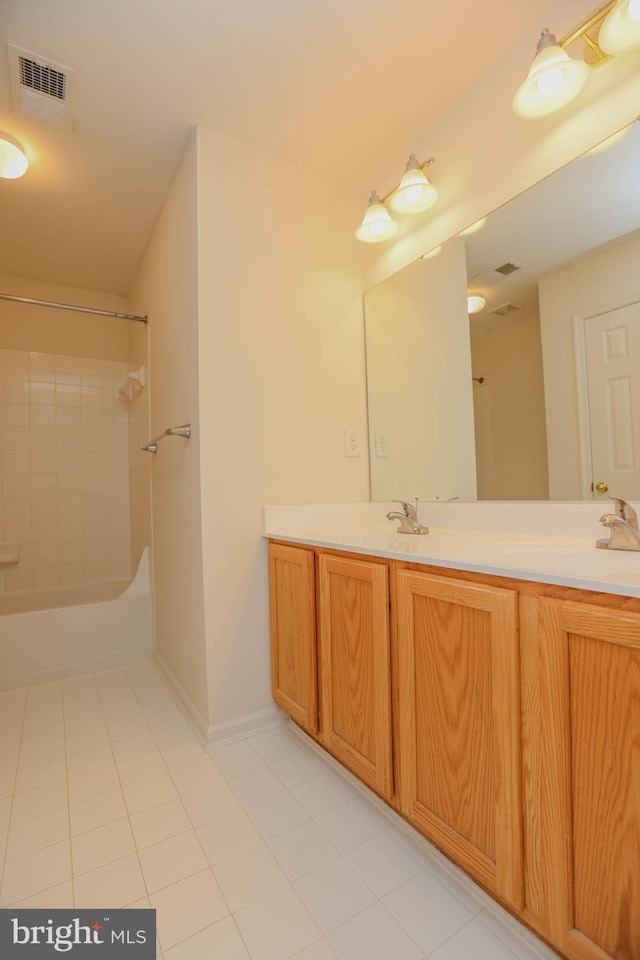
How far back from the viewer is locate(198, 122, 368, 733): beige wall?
1616mm

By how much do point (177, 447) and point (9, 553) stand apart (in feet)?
5.62

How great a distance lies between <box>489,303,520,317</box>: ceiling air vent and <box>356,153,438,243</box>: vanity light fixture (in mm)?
515

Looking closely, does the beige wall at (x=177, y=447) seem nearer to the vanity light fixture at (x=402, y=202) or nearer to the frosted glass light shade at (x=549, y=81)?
the vanity light fixture at (x=402, y=202)

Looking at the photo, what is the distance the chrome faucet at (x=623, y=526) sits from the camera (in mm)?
995

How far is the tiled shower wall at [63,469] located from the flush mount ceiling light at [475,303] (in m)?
2.58

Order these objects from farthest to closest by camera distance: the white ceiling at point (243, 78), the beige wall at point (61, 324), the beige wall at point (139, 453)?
the beige wall at point (61, 324) < the beige wall at point (139, 453) < the white ceiling at point (243, 78)

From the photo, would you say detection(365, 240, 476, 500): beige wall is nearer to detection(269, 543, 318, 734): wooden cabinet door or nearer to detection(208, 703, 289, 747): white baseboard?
detection(269, 543, 318, 734): wooden cabinet door

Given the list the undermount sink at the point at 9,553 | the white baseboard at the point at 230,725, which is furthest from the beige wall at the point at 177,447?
the undermount sink at the point at 9,553

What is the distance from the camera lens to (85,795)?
1332mm

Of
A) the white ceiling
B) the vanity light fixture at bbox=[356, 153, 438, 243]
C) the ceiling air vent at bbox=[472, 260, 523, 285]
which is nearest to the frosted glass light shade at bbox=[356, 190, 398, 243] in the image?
the vanity light fixture at bbox=[356, 153, 438, 243]

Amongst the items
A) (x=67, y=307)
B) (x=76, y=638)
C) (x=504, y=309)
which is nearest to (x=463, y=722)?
(x=504, y=309)

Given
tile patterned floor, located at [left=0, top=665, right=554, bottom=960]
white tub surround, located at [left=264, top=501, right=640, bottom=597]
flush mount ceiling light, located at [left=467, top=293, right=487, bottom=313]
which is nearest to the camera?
white tub surround, located at [left=264, top=501, right=640, bottom=597]

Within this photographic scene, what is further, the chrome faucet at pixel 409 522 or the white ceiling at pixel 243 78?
the chrome faucet at pixel 409 522

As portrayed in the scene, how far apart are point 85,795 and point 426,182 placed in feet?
7.63
